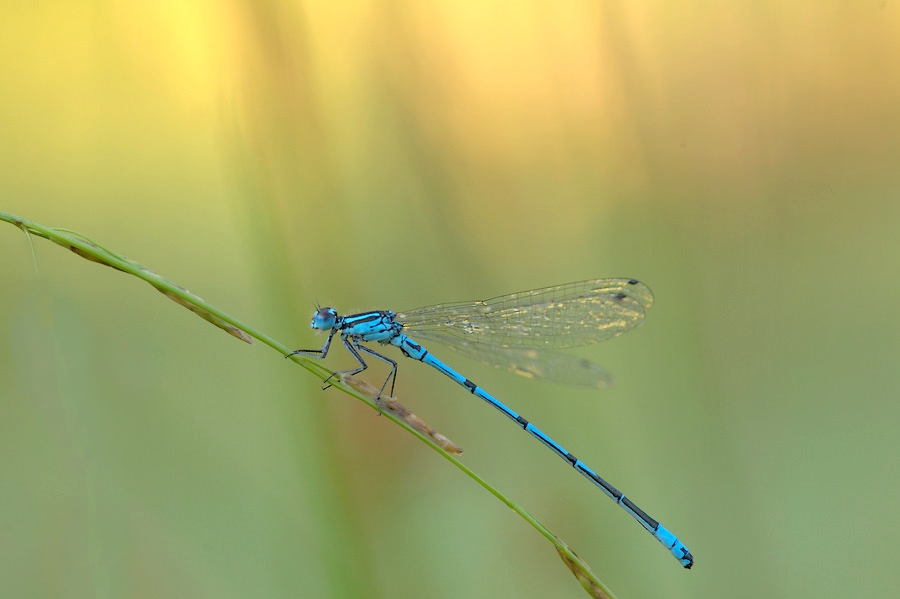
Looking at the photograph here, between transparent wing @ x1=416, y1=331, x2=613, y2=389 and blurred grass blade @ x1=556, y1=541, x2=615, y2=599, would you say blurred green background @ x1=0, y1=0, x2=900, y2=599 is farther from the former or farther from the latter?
blurred grass blade @ x1=556, y1=541, x2=615, y2=599

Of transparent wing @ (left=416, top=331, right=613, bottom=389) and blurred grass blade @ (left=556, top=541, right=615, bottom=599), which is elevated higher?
transparent wing @ (left=416, top=331, right=613, bottom=389)

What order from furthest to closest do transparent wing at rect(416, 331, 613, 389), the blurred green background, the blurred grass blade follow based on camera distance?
transparent wing at rect(416, 331, 613, 389)
the blurred green background
the blurred grass blade

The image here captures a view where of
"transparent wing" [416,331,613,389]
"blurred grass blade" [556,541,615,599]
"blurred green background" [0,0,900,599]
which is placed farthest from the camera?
"transparent wing" [416,331,613,389]

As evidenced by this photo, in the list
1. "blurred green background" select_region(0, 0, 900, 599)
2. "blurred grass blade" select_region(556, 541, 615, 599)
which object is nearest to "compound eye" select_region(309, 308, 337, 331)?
"blurred green background" select_region(0, 0, 900, 599)

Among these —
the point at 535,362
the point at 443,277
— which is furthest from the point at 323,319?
the point at 535,362

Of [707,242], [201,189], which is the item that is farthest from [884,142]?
[201,189]

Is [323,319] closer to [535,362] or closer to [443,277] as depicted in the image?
[443,277]

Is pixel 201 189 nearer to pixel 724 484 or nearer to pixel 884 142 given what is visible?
pixel 724 484
